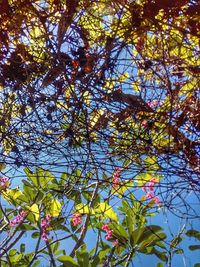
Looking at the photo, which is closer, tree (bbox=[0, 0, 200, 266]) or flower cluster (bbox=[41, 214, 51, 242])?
tree (bbox=[0, 0, 200, 266])

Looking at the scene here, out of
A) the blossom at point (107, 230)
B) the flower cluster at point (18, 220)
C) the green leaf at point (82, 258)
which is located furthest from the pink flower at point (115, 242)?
the flower cluster at point (18, 220)

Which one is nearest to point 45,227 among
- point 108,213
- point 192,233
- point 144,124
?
point 108,213

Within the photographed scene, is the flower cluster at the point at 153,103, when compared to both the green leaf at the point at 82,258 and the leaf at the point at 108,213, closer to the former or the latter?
the leaf at the point at 108,213

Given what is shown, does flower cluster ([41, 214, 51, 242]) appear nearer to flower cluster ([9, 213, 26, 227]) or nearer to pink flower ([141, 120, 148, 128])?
flower cluster ([9, 213, 26, 227])

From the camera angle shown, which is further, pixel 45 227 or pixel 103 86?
pixel 45 227

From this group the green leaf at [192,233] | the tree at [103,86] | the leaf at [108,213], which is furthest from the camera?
the green leaf at [192,233]

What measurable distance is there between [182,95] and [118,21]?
20 cm

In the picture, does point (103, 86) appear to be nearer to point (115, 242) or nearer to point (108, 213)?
point (108, 213)

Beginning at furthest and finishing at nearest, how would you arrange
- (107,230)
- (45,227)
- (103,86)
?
(107,230) < (45,227) < (103,86)

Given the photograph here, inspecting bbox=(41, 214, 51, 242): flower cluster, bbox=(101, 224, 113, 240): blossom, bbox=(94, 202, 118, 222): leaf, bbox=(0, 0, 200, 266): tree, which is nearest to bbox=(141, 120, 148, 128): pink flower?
bbox=(0, 0, 200, 266): tree

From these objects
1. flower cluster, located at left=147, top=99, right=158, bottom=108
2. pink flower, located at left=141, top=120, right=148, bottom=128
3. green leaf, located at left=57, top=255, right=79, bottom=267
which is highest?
flower cluster, located at left=147, top=99, right=158, bottom=108

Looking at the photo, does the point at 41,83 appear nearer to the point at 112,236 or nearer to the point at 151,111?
the point at 151,111

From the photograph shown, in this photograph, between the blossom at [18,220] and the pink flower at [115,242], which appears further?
the pink flower at [115,242]

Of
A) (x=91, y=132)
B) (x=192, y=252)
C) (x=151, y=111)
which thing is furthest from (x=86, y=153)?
(x=192, y=252)
